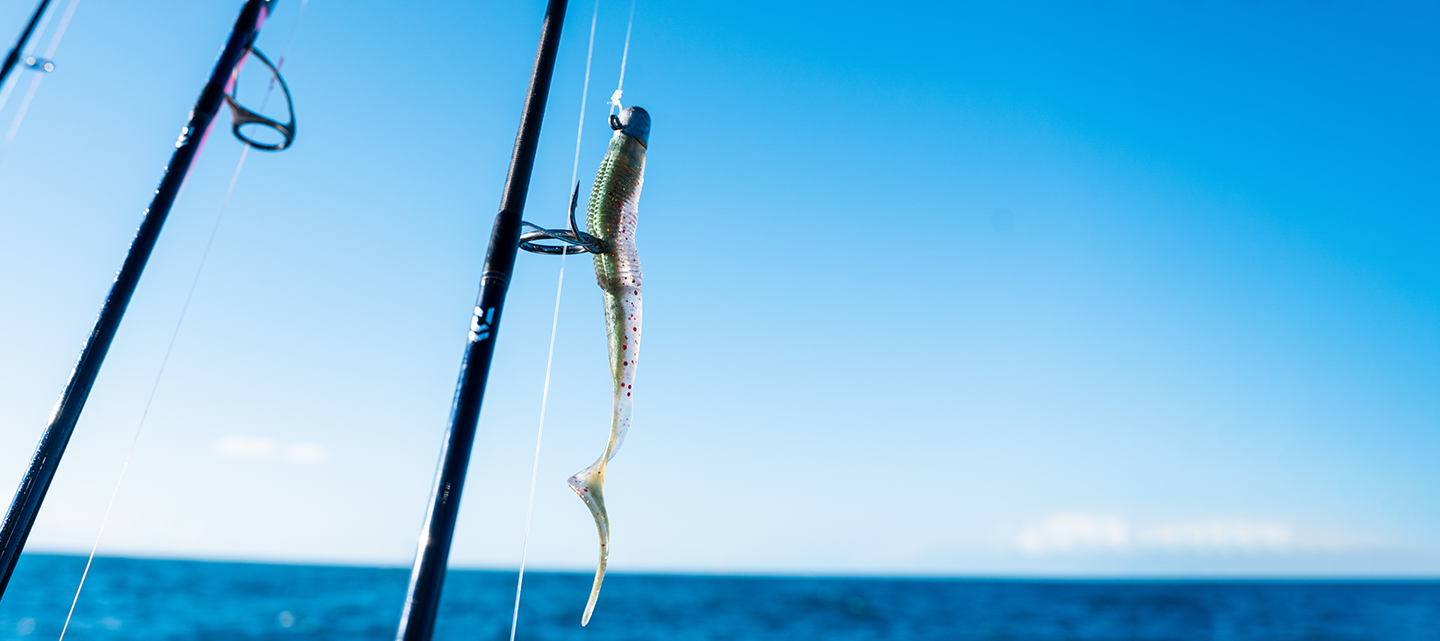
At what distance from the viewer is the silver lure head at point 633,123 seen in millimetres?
3654

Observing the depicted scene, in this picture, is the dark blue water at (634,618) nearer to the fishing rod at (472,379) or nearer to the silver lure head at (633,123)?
the silver lure head at (633,123)

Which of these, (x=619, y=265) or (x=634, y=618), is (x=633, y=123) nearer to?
(x=619, y=265)

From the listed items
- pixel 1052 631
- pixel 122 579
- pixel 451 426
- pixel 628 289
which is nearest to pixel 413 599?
pixel 451 426

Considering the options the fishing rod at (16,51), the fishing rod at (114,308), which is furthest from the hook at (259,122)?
the fishing rod at (16,51)

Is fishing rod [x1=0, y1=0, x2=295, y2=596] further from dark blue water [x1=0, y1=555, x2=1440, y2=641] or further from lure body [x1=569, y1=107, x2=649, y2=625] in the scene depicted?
dark blue water [x1=0, y1=555, x2=1440, y2=641]

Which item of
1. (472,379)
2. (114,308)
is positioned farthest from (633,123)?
(114,308)

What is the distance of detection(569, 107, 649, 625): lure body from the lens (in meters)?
3.47

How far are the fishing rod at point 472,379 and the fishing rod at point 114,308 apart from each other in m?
1.23

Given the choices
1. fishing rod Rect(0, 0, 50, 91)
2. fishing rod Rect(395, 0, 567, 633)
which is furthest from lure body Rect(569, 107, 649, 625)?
fishing rod Rect(0, 0, 50, 91)

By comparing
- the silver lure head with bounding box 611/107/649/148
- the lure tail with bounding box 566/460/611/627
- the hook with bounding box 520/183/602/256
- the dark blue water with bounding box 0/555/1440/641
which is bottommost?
the dark blue water with bounding box 0/555/1440/641

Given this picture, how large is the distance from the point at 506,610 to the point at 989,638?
87.4 ft

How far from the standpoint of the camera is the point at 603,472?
11.1 ft

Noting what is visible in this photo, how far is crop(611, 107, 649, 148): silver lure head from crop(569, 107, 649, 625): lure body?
0.04 meters

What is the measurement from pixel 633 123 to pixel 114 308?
2448 mm
